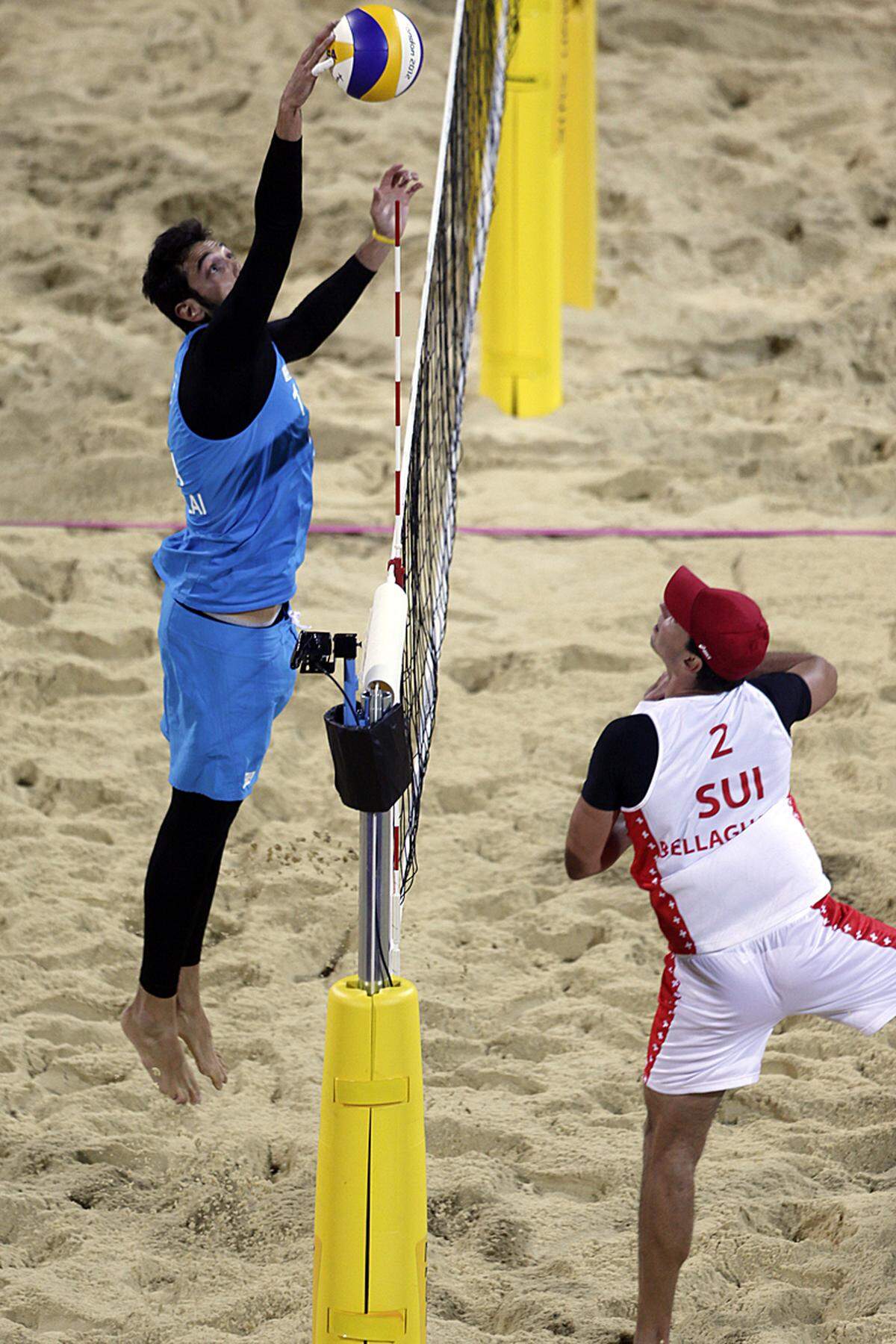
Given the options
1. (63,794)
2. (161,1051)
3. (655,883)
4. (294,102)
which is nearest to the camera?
(294,102)

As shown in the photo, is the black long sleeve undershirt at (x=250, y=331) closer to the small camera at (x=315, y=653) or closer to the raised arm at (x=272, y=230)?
the raised arm at (x=272, y=230)

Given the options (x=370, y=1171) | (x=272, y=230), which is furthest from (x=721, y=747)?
(x=272, y=230)

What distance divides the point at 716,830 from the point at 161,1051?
1.27 m

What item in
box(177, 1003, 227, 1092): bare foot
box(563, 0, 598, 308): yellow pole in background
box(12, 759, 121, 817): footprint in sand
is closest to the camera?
box(177, 1003, 227, 1092): bare foot

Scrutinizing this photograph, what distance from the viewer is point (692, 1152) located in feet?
9.36

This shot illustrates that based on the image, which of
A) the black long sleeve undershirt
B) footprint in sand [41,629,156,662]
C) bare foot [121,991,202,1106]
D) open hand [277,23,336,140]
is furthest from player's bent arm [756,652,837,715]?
footprint in sand [41,629,156,662]

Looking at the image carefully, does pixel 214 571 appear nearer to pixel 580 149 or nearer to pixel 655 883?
pixel 655 883

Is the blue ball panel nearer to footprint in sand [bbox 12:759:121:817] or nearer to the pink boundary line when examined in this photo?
footprint in sand [bbox 12:759:121:817]

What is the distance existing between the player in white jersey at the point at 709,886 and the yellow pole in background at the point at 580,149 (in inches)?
188

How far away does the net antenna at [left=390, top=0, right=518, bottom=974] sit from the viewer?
3.33 metres

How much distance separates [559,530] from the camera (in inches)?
245

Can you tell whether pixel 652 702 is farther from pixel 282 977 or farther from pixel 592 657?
pixel 592 657

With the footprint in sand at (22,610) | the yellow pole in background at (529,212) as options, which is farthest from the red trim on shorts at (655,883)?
the yellow pole in background at (529,212)

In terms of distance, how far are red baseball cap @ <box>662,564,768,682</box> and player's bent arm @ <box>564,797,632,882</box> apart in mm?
318
